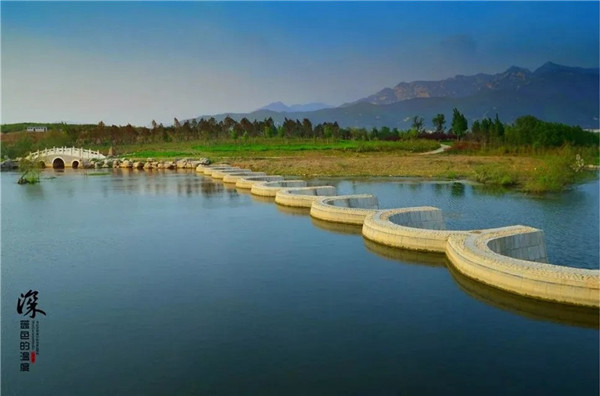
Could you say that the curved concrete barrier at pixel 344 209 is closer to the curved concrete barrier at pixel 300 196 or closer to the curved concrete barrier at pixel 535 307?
the curved concrete barrier at pixel 300 196

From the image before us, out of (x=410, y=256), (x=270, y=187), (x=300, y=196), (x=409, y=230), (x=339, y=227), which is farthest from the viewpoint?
(x=270, y=187)

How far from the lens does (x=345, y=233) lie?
1961cm

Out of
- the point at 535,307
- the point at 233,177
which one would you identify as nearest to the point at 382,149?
the point at 233,177

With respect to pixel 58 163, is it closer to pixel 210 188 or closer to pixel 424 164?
pixel 210 188

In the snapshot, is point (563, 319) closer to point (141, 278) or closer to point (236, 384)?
point (236, 384)

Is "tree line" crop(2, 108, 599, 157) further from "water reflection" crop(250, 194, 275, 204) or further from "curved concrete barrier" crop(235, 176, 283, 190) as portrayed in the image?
"water reflection" crop(250, 194, 275, 204)

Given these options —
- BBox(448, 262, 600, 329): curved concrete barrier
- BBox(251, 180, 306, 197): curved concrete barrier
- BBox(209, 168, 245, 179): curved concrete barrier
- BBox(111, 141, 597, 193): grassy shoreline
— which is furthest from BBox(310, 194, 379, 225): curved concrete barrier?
BBox(209, 168, 245, 179): curved concrete barrier

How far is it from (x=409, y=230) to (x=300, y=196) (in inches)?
379

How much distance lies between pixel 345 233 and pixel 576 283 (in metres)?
9.67

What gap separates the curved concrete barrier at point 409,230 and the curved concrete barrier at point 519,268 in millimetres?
571

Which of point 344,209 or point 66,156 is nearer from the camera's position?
point 344,209

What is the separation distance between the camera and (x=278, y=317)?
1121 centimetres

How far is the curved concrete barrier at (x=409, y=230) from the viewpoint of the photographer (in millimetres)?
15812

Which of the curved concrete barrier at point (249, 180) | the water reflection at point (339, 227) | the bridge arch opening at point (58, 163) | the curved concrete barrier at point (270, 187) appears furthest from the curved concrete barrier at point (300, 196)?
the bridge arch opening at point (58, 163)
